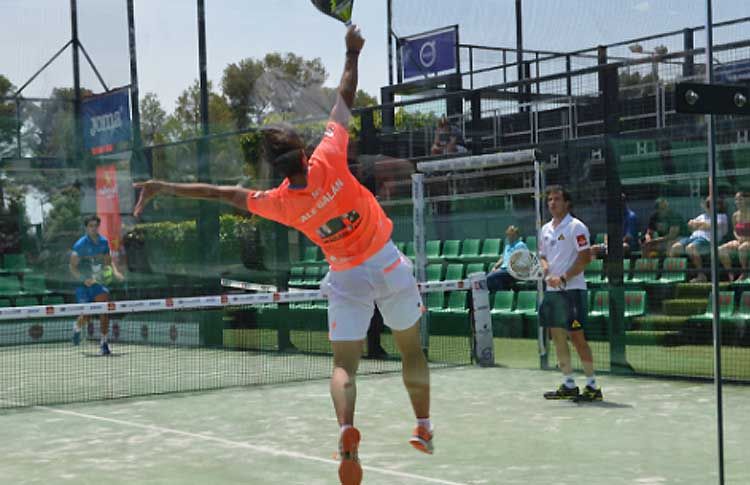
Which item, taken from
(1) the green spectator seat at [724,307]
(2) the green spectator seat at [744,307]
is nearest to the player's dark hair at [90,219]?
(1) the green spectator seat at [724,307]

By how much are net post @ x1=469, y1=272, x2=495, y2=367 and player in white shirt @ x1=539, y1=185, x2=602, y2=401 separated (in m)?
2.44

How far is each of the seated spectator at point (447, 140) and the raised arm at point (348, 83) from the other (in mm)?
4728

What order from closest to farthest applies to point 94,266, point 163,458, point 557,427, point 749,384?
point 163,458 < point 557,427 < point 749,384 < point 94,266

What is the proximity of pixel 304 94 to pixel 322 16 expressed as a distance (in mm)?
387

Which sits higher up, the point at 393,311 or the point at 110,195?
the point at 110,195

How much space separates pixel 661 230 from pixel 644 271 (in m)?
0.37

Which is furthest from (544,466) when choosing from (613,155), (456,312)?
(456,312)

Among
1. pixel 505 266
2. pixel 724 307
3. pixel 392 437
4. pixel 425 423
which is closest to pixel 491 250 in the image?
pixel 505 266

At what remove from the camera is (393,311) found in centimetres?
518

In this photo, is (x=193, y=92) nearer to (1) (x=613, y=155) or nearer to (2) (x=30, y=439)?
(2) (x=30, y=439)

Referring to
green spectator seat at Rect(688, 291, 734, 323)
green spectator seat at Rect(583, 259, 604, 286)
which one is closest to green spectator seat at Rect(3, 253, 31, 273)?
green spectator seat at Rect(583, 259, 604, 286)

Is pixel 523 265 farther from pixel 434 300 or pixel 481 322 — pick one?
pixel 434 300

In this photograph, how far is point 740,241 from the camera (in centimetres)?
920

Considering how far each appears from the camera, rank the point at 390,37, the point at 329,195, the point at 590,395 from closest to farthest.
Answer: the point at 329,195 → the point at 390,37 → the point at 590,395
